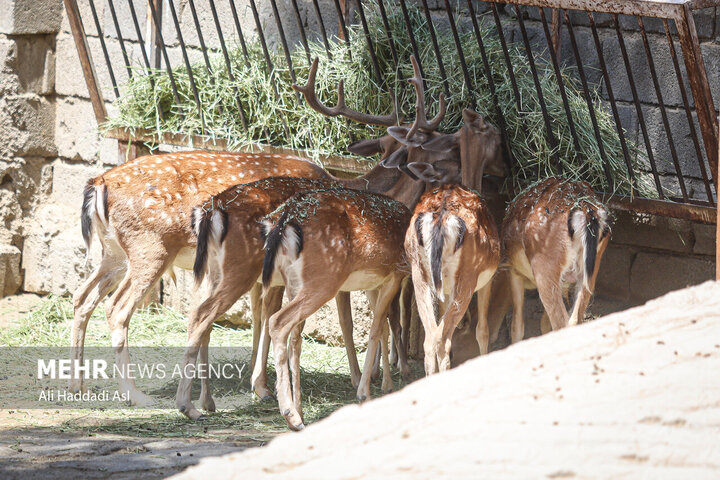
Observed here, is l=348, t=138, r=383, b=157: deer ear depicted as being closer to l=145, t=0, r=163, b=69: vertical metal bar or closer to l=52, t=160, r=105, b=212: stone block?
l=145, t=0, r=163, b=69: vertical metal bar

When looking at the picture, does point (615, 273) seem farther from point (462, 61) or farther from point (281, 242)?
point (281, 242)

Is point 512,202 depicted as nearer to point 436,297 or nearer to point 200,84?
point 436,297

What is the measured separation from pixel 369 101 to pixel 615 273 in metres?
2.03

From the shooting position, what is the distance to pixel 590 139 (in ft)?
18.8

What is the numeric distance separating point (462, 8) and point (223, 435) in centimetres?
365

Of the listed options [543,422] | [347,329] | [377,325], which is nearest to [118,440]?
[377,325]

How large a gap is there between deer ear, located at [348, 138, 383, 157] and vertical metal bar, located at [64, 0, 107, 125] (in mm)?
2658

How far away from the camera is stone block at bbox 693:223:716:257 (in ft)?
19.0

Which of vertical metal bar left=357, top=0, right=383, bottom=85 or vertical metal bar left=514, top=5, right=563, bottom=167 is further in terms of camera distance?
vertical metal bar left=357, top=0, right=383, bottom=85

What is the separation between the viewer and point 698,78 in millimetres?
4965

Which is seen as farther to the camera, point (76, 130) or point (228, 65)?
point (76, 130)

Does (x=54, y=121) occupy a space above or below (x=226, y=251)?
above

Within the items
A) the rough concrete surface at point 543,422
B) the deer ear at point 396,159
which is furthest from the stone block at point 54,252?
the rough concrete surface at point 543,422

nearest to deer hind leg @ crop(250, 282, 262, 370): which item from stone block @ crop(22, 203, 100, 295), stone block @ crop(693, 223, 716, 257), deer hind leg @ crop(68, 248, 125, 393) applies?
deer hind leg @ crop(68, 248, 125, 393)
